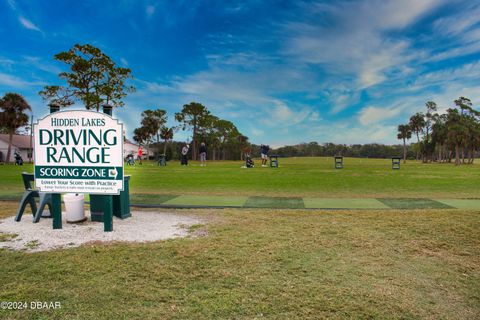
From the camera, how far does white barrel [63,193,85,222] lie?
607 centimetres

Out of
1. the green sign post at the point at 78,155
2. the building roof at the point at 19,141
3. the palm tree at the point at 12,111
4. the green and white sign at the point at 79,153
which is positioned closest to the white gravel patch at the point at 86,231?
the green sign post at the point at 78,155

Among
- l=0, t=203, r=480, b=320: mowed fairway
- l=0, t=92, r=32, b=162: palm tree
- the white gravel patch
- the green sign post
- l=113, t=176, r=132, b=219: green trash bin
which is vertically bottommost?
l=0, t=203, r=480, b=320: mowed fairway

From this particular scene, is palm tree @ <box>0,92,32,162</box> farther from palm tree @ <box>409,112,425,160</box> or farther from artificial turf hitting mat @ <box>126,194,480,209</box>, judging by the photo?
palm tree @ <box>409,112,425,160</box>

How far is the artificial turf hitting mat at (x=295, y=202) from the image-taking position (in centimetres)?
821

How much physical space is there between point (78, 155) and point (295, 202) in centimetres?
524

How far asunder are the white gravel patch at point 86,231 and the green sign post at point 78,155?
28cm

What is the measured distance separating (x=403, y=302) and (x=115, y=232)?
13.4ft

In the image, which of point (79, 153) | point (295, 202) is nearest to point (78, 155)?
point (79, 153)

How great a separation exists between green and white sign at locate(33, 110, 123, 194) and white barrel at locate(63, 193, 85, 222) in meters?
0.41

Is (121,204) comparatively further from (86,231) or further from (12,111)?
(12,111)

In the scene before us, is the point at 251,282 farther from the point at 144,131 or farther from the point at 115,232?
the point at 144,131

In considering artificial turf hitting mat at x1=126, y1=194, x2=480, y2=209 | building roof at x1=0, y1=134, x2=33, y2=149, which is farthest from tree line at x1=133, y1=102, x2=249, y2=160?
artificial turf hitting mat at x1=126, y1=194, x2=480, y2=209

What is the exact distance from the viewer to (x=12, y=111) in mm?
49219

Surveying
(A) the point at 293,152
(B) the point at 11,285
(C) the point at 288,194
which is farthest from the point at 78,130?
(A) the point at 293,152
